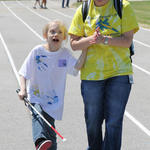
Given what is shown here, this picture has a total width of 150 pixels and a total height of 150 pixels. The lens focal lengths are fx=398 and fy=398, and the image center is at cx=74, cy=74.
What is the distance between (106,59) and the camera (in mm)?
4023

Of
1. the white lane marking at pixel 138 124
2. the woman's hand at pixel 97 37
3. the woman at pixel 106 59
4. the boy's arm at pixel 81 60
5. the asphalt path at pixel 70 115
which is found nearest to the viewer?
the woman's hand at pixel 97 37

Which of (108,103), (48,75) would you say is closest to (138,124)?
(108,103)

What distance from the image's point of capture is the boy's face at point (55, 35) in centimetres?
425

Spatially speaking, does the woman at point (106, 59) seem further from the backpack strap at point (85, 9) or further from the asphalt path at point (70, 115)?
the asphalt path at point (70, 115)

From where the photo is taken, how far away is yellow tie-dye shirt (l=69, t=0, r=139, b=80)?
13.0ft

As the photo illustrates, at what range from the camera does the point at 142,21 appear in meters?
21.4

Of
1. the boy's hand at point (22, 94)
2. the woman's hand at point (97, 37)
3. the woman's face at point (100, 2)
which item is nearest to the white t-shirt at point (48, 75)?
the boy's hand at point (22, 94)

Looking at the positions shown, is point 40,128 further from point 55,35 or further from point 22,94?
point 55,35

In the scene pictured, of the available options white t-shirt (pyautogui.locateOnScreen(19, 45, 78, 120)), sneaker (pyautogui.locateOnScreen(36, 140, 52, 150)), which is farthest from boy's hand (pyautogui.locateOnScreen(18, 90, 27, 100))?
sneaker (pyautogui.locateOnScreen(36, 140, 52, 150))

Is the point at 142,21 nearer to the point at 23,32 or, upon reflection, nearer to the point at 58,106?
the point at 23,32

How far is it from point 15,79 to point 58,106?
492 centimetres

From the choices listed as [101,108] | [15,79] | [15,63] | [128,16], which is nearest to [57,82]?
[101,108]

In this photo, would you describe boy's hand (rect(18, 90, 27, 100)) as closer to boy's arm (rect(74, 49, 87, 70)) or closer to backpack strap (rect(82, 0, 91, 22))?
boy's arm (rect(74, 49, 87, 70))

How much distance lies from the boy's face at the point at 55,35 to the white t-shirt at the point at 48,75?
100 mm
